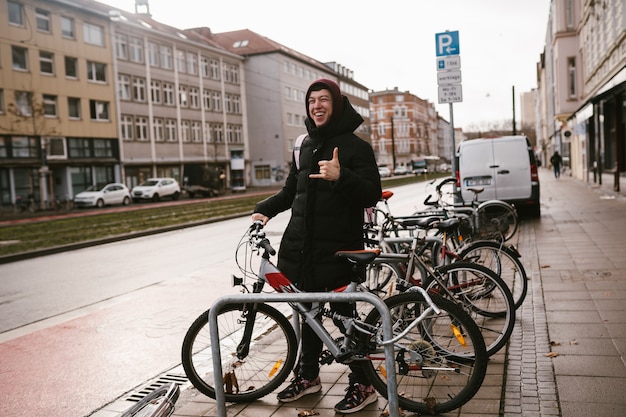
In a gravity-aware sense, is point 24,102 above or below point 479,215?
above

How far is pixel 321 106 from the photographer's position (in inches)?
158

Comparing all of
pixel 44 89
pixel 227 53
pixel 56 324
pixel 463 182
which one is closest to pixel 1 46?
pixel 44 89

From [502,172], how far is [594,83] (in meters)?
18.7

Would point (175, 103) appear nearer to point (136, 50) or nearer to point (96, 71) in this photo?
point (136, 50)

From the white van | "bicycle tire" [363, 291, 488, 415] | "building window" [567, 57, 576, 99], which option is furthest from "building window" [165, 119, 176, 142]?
"bicycle tire" [363, 291, 488, 415]

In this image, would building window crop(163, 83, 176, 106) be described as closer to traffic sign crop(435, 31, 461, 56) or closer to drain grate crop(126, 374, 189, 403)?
traffic sign crop(435, 31, 461, 56)

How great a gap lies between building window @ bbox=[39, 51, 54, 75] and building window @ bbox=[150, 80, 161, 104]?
10672 mm

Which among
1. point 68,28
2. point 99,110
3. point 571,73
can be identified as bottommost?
point 99,110

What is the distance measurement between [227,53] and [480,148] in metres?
51.4

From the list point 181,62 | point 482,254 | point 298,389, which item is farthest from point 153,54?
point 298,389

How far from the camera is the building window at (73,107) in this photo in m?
43.2

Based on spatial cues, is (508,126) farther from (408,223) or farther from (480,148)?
(408,223)

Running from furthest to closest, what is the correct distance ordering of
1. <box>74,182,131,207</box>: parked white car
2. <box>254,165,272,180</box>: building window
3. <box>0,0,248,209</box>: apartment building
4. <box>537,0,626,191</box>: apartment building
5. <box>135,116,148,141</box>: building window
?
<box>254,165,272,180</box>: building window < <box>135,116,148,141</box>: building window < <box>0,0,248,209</box>: apartment building < <box>74,182,131,207</box>: parked white car < <box>537,0,626,191</box>: apartment building

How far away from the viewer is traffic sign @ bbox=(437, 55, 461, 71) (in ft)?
37.8
